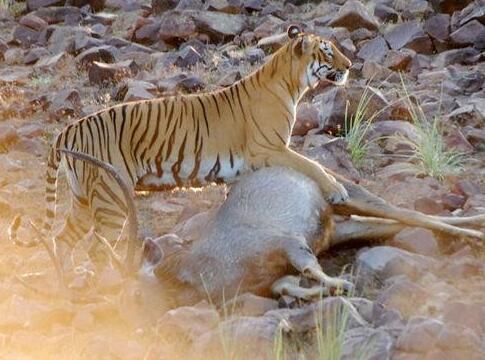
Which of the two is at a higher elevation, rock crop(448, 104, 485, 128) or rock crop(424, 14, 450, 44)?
rock crop(448, 104, 485, 128)

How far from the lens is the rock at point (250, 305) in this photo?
5.99 m

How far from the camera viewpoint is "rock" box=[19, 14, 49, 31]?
17516 millimetres

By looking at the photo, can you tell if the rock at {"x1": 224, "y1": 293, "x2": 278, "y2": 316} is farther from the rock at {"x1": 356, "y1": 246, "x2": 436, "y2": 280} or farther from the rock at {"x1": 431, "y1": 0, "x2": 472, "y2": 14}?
the rock at {"x1": 431, "y1": 0, "x2": 472, "y2": 14}

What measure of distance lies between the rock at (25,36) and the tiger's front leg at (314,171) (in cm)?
924

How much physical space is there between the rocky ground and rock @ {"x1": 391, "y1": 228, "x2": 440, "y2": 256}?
0.01 metres

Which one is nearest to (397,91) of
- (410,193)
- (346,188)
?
(410,193)

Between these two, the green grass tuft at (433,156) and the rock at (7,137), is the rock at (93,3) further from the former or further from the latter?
the green grass tuft at (433,156)

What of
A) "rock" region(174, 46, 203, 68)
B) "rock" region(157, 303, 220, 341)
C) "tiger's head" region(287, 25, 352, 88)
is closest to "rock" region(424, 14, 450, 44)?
"rock" region(174, 46, 203, 68)

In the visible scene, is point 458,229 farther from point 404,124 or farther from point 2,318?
point 404,124

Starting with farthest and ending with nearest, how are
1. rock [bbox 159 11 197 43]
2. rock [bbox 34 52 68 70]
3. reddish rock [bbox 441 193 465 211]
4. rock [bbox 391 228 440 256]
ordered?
A: rock [bbox 159 11 197 43] < rock [bbox 34 52 68 70] < reddish rock [bbox 441 193 465 211] < rock [bbox 391 228 440 256]

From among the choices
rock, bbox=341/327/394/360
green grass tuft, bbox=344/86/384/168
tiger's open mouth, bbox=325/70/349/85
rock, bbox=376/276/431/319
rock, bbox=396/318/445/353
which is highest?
rock, bbox=396/318/445/353

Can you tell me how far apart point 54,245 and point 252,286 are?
5.97 ft

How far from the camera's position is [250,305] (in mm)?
6043

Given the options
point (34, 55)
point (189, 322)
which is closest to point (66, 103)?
point (34, 55)
